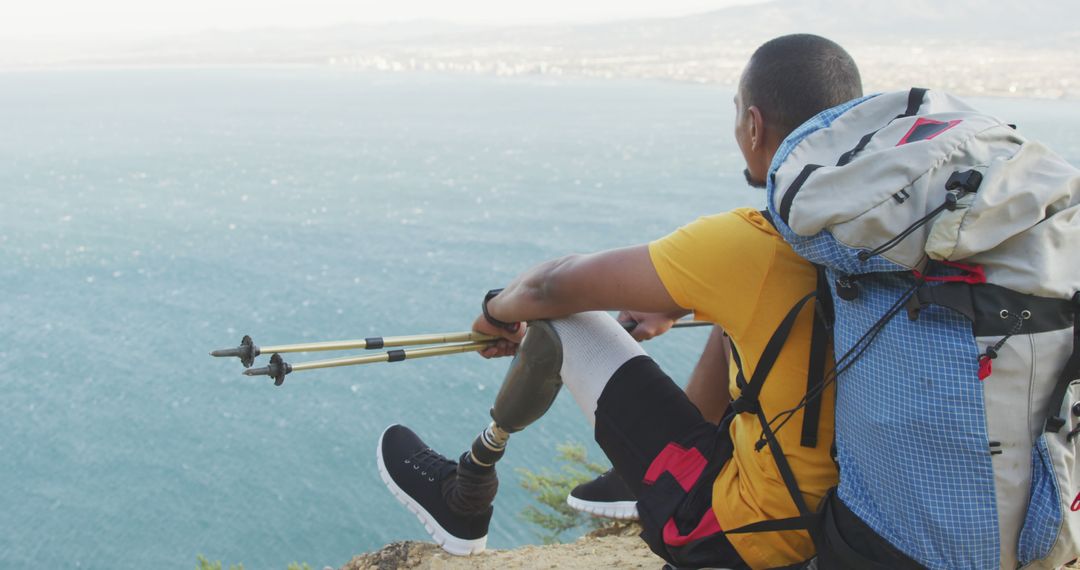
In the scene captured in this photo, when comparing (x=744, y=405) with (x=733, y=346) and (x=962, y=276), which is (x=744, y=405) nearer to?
(x=733, y=346)

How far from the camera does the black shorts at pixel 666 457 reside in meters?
2.12

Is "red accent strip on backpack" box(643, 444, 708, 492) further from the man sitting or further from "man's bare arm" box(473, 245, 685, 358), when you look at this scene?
"man's bare arm" box(473, 245, 685, 358)

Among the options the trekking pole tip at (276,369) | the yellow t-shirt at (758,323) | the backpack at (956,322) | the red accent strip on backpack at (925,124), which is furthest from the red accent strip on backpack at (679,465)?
the trekking pole tip at (276,369)

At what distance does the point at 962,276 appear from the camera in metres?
1.67

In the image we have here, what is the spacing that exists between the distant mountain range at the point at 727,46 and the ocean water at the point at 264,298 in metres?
39.7

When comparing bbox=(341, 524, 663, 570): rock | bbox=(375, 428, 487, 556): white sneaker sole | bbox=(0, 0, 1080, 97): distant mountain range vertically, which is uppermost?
bbox=(375, 428, 487, 556): white sneaker sole

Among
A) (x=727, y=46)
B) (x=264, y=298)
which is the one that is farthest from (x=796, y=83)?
(x=727, y=46)

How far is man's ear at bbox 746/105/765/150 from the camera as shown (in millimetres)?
2082

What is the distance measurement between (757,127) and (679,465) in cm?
70

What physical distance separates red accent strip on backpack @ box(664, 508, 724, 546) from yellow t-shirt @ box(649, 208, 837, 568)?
4cm

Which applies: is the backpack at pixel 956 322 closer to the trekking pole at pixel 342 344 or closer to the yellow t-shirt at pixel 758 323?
the yellow t-shirt at pixel 758 323

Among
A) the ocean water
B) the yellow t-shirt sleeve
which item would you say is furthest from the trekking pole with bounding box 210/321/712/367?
the ocean water

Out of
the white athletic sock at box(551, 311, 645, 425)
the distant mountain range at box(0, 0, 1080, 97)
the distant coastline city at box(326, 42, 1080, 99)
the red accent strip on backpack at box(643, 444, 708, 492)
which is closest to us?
the red accent strip on backpack at box(643, 444, 708, 492)

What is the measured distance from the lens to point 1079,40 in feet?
341
